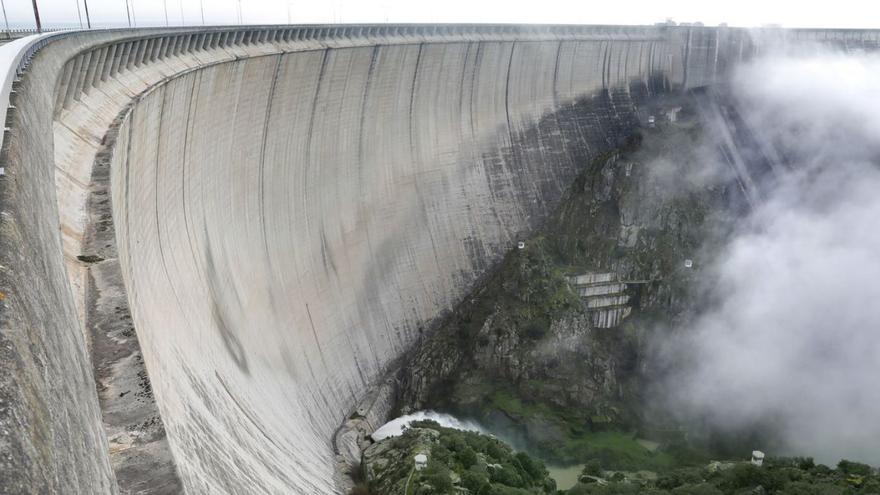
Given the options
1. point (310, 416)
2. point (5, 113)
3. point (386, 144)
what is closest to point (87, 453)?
point (5, 113)

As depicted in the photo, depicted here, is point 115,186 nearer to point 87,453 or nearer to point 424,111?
point 87,453

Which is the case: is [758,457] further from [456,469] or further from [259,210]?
[259,210]

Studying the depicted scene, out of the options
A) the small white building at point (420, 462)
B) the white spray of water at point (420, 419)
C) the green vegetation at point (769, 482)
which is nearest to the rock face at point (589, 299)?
the white spray of water at point (420, 419)

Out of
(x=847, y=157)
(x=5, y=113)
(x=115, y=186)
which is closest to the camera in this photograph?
(x=5, y=113)

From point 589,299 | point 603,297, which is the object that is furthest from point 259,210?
point 603,297

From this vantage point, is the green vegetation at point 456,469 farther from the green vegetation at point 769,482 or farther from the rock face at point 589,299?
the rock face at point 589,299

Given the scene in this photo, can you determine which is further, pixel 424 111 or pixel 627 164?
pixel 627 164

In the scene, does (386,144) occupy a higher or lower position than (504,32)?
lower
